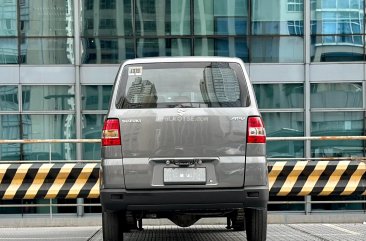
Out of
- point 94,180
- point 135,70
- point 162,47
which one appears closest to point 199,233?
point 94,180

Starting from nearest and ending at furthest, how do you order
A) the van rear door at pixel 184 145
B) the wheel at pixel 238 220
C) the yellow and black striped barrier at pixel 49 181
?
the van rear door at pixel 184 145 < the wheel at pixel 238 220 < the yellow and black striped barrier at pixel 49 181

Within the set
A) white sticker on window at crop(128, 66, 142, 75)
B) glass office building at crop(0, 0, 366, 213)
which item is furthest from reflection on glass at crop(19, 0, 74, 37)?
white sticker on window at crop(128, 66, 142, 75)

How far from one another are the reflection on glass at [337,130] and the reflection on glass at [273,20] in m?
2.58

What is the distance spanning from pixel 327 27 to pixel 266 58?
6.60 feet

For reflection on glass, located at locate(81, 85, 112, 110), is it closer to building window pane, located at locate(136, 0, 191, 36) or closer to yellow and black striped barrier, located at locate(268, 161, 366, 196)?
building window pane, located at locate(136, 0, 191, 36)

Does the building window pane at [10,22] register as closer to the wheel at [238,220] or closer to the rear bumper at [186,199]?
the wheel at [238,220]

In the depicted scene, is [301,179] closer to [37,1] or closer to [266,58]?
[266,58]

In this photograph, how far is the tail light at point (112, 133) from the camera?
6.43 meters

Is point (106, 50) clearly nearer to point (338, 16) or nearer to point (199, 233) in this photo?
point (338, 16)

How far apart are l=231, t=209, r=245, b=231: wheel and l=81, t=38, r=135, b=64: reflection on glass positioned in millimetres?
11099

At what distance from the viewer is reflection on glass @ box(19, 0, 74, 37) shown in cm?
1933

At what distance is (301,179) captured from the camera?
A: 10.3m

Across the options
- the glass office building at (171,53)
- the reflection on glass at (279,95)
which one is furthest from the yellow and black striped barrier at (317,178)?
the reflection on glass at (279,95)

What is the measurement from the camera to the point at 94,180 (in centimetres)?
1030
